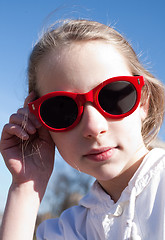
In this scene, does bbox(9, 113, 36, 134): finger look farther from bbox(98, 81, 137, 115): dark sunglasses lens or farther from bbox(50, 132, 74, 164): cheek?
bbox(98, 81, 137, 115): dark sunglasses lens

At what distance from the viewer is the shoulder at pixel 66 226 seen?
2.69 m

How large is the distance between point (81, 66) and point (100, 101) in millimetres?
271

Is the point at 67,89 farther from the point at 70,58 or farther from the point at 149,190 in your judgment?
the point at 149,190

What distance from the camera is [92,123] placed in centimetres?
218

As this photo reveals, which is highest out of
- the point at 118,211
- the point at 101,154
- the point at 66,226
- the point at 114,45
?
the point at 114,45

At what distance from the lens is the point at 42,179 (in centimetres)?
280

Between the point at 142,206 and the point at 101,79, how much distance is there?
90 cm

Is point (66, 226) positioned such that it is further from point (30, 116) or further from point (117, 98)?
point (117, 98)

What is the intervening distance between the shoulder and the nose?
2.97 feet

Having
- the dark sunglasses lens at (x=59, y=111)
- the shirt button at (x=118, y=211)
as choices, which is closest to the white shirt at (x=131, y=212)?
the shirt button at (x=118, y=211)

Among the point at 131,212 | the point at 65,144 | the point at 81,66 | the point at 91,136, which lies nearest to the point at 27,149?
the point at 65,144

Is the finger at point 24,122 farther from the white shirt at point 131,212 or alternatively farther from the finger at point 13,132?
the white shirt at point 131,212

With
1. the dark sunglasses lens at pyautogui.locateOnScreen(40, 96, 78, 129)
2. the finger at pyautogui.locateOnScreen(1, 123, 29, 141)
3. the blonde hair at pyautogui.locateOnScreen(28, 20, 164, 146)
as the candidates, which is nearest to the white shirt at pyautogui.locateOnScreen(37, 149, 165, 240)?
the blonde hair at pyautogui.locateOnScreen(28, 20, 164, 146)

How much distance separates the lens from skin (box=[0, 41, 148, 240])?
7.34 feet
